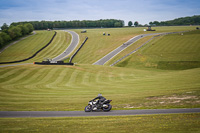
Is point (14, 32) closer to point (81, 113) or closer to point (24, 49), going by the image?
point (24, 49)

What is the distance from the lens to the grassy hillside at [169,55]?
6370cm

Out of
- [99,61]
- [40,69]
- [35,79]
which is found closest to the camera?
[35,79]

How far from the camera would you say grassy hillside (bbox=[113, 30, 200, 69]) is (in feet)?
209

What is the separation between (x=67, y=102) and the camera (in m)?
24.6

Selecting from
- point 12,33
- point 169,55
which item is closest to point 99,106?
point 169,55

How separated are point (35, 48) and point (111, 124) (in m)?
99.8

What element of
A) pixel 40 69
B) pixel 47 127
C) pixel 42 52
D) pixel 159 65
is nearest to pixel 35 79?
pixel 40 69

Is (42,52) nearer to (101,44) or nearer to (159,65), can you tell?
(101,44)

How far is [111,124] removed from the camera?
53.3 feet

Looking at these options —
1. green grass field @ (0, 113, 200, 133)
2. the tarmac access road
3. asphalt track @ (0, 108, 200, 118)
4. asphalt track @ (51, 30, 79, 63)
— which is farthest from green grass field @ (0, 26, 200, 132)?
asphalt track @ (51, 30, 79, 63)

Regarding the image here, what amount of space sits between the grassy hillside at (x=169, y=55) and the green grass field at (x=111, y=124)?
161ft

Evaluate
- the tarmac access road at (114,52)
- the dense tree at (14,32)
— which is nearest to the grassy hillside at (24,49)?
the dense tree at (14,32)

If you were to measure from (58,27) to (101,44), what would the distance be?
4149 inches

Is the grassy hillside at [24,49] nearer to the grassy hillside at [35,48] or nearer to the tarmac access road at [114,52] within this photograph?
the grassy hillside at [35,48]
